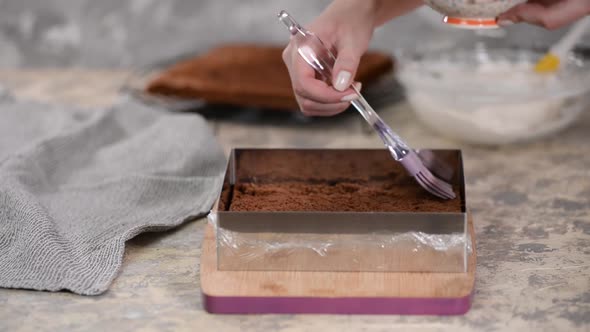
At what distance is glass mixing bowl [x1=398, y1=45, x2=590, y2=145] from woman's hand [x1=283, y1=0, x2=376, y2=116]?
10.7 inches

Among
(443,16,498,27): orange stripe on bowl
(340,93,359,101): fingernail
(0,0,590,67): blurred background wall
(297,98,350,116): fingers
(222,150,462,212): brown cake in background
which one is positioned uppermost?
(443,16,498,27): orange stripe on bowl

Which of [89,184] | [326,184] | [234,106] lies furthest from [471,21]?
[234,106]

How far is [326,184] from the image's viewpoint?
94cm

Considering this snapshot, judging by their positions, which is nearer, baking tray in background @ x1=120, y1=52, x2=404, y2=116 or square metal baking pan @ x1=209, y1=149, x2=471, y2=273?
square metal baking pan @ x1=209, y1=149, x2=471, y2=273

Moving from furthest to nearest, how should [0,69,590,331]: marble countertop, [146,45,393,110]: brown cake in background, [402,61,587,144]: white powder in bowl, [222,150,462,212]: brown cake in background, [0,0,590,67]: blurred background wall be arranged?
1. [0,0,590,67]: blurred background wall
2. [146,45,393,110]: brown cake in background
3. [402,61,587,144]: white powder in bowl
4. [222,150,462,212]: brown cake in background
5. [0,69,590,331]: marble countertop

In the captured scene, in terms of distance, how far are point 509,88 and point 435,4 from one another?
0.44 m

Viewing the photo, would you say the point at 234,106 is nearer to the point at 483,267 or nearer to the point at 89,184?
the point at 89,184

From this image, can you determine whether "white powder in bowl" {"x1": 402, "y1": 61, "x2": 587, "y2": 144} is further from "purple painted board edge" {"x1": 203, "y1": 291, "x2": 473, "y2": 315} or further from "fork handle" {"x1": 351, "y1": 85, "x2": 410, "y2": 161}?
"purple painted board edge" {"x1": 203, "y1": 291, "x2": 473, "y2": 315}

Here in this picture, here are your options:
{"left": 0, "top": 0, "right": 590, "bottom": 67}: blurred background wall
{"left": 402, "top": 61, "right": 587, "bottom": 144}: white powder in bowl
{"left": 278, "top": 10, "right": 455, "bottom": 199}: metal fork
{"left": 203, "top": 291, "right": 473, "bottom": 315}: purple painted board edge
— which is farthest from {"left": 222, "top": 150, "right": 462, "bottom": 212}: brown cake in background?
{"left": 0, "top": 0, "right": 590, "bottom": 67}: blurred background wall

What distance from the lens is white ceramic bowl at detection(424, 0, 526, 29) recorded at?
0.78m

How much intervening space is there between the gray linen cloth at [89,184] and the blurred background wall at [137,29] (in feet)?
1.15

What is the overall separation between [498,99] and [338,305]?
526mm

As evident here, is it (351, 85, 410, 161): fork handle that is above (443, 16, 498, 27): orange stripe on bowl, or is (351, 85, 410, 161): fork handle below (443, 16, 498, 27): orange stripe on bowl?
below

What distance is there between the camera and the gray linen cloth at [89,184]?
0.84 m
